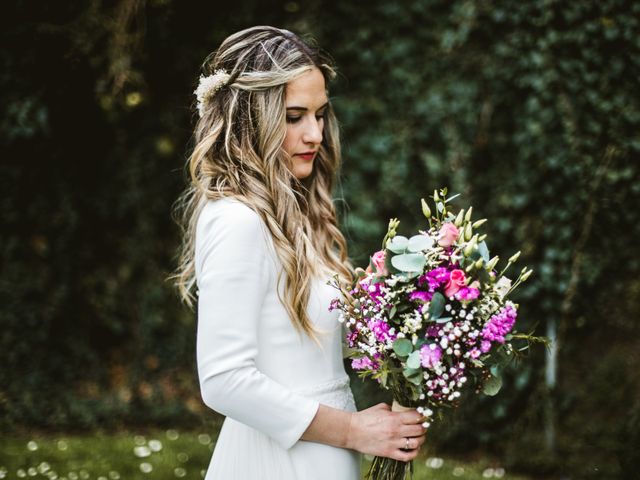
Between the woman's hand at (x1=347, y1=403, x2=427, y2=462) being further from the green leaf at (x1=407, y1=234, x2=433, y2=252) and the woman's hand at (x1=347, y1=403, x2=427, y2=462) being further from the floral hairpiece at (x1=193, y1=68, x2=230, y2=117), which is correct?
the floral hairpiece at (x1=193, y1=68, x2=230, y2=117)

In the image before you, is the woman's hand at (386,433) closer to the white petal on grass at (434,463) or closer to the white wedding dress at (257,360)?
the white wedding dress at (257,360)

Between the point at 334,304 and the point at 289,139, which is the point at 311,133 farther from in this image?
the point at 334,304

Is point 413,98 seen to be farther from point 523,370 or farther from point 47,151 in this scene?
point 47,151

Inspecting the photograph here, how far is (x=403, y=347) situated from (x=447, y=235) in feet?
1.19

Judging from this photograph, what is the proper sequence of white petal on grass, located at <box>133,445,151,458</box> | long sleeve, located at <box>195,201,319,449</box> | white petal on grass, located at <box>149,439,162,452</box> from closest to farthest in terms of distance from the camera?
1. long sleeve, located at <box>195,201,319,449</box>
2. white petal on grass, located at <box>133,445,151,458</box>
3. white petal on grass, located at <box>149,439,162,452</box>

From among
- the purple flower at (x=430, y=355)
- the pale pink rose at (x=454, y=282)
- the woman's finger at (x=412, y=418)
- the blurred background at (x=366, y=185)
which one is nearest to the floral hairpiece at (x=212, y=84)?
the pale pink rose at (x=454, y=282)

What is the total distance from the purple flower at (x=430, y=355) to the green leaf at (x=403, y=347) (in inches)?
1.6

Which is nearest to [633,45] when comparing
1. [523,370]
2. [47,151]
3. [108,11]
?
[523,370]

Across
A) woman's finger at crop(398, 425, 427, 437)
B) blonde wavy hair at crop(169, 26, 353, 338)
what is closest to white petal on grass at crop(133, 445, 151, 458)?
blonde wavy hair at crop(169, 26, 353, 338)

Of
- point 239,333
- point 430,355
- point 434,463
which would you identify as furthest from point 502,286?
point 434,463

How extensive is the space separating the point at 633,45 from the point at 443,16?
140 centimetres

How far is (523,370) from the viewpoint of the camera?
4953 millimetres

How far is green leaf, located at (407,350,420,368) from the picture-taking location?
1884 millimetres

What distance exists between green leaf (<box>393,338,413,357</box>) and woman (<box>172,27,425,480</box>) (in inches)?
10.4
